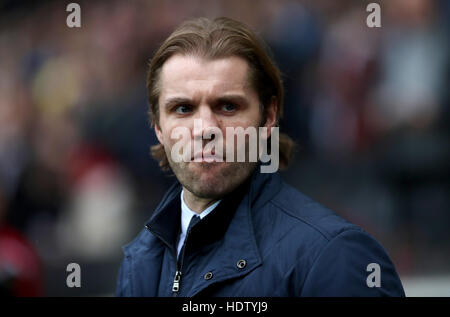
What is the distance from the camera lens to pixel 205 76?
2498mm

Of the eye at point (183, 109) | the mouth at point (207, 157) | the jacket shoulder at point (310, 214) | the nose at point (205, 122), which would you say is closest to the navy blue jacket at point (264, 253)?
the jacket shoulder at point (310, 214)

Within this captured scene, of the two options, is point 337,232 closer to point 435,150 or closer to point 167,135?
point 167,135

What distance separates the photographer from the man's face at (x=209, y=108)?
2484 millimetres

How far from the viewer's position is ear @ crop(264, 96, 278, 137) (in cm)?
279

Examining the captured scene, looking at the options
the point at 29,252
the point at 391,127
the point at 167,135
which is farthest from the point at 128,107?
the point at 167,135

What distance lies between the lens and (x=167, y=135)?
2.64 m

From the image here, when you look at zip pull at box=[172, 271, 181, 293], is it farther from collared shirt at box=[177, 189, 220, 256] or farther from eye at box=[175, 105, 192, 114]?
eye at box=[175, 105, 192, 114]

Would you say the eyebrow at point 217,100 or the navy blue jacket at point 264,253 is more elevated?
the eyebrow at point 217,100

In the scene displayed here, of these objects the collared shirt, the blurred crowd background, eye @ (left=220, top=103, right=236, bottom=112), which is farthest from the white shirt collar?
the blurred crowd background

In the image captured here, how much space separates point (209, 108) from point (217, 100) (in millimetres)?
46

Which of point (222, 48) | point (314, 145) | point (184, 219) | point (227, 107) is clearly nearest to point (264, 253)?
point (184, 219)

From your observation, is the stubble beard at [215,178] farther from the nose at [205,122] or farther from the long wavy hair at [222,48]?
the long wavy hair at [222,48]
